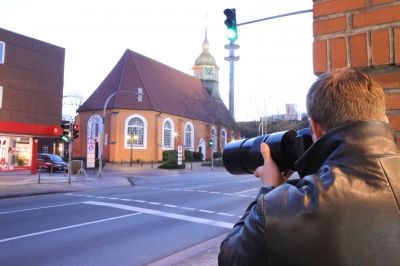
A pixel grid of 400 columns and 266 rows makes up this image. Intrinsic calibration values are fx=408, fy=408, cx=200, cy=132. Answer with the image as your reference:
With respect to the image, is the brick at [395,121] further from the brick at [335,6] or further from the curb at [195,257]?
the curb at [195,257]

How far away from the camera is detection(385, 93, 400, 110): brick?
1644mm

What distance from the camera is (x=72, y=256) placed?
6.91 metres

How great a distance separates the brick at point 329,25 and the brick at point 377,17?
0.17ft

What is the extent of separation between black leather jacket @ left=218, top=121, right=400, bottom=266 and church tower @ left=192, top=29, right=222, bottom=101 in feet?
221

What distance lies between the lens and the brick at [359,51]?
1684mm

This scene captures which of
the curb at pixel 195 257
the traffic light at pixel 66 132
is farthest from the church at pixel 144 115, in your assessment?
the curb at pixel 195 257

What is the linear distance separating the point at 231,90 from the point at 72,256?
51248 mm

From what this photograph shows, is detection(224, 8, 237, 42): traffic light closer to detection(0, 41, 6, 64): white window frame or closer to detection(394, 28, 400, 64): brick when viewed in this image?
detection(394, 28, 400, 64): brick

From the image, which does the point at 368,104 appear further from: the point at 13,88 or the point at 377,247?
the point at 13,88

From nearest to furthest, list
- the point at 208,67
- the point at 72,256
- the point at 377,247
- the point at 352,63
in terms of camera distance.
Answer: the point at 377,247 < the point at 352,63 < the point at 72,256 < the point at 208,67

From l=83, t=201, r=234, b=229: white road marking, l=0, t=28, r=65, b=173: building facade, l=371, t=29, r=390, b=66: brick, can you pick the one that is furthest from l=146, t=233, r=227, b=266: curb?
l=0, t=28, r=65, b=173: building facade

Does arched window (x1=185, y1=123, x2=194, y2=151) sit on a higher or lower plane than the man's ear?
higher

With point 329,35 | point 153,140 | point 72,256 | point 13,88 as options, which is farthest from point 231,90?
point 329,35

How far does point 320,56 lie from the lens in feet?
5.86
